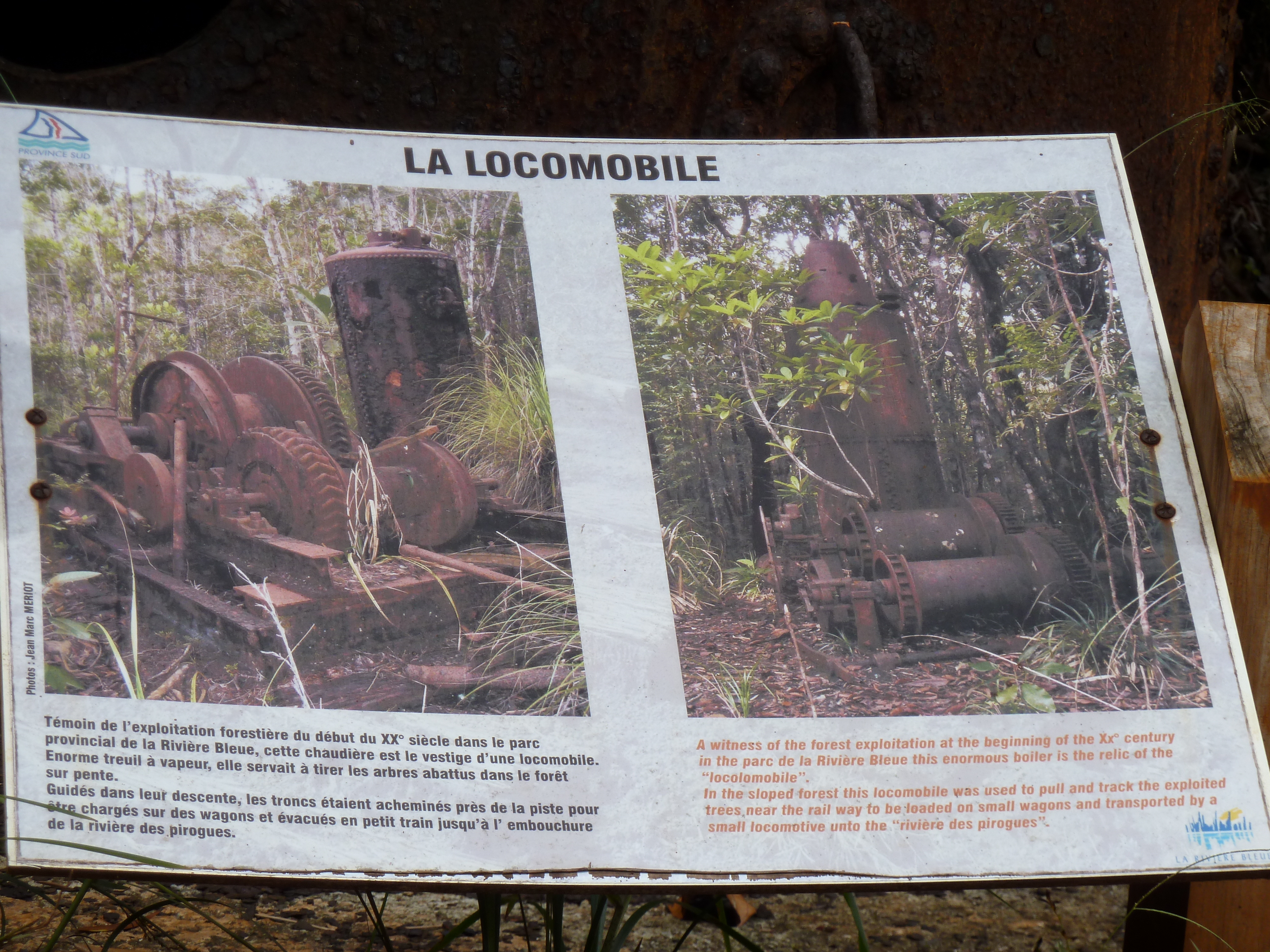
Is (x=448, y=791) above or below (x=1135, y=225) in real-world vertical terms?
below

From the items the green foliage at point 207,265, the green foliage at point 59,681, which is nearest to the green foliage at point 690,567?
the green foliage at point 207,265

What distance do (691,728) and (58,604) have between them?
2.19ft

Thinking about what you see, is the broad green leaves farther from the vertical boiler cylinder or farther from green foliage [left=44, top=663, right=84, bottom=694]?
green foliage [left=44, top=663, right=84, bottom=694]

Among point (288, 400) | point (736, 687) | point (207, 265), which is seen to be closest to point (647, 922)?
point (736, 687)

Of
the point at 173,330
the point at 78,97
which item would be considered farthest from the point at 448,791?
the point at 78,97

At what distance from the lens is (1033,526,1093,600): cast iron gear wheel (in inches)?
43.8

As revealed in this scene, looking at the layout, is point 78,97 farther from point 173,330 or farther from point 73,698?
point 73,698

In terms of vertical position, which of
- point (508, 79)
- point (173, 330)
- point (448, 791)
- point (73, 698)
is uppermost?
point (508, 79)

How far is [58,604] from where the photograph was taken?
1.03 m

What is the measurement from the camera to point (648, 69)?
1508mm

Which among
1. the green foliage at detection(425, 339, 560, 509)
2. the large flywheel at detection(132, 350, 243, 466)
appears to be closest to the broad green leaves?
the green foliage at detection(425, 339, 560, 509)

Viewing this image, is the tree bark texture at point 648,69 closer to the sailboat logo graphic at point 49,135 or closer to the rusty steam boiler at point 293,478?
the sailboat logo graphic at point 49,135

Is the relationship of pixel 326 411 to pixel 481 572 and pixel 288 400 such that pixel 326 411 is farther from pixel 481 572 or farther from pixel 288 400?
pixel 481 572

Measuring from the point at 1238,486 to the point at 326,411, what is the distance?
3.40 ft
